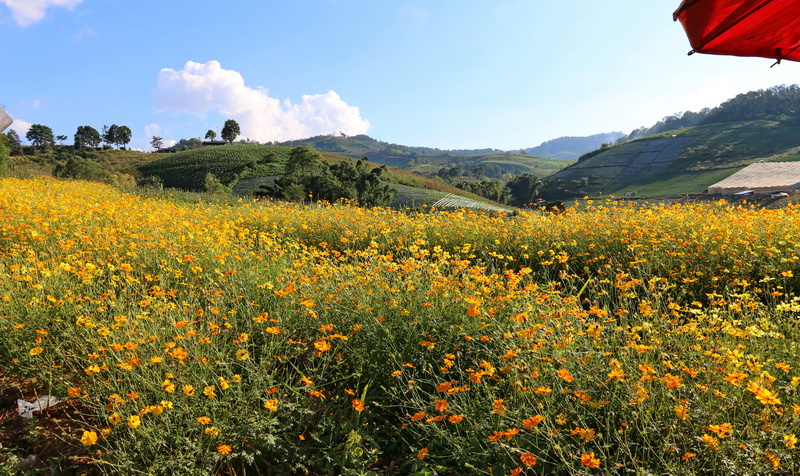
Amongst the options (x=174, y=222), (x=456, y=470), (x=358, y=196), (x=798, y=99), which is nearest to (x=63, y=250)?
(x=174, y=222)

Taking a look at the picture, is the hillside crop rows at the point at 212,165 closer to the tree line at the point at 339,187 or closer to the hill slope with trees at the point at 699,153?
the tree line at the point at 339,187

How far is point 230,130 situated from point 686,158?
251 ft

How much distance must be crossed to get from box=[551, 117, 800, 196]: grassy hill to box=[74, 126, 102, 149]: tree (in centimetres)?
8161

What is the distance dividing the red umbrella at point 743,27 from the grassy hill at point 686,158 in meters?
53.5

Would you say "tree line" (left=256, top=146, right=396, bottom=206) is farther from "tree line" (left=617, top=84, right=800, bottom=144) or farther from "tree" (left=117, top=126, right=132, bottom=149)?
"tree line" (left=617, top=84, right=800, bottom=144)

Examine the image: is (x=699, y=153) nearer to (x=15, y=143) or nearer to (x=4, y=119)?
(x=4, y=119)

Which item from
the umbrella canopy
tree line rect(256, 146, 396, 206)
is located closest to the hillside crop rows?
tree line rect(256, 146, 396, 206)

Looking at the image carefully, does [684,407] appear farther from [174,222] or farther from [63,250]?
[174,222]

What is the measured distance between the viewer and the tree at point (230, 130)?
75000 millimetres

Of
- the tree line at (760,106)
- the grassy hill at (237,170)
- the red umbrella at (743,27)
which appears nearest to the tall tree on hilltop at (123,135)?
the grassy hill at (237,170)

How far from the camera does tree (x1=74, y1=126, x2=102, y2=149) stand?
73.6 meters

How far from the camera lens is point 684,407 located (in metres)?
1.63

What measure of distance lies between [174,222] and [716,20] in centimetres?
574

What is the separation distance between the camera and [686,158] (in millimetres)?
66625
